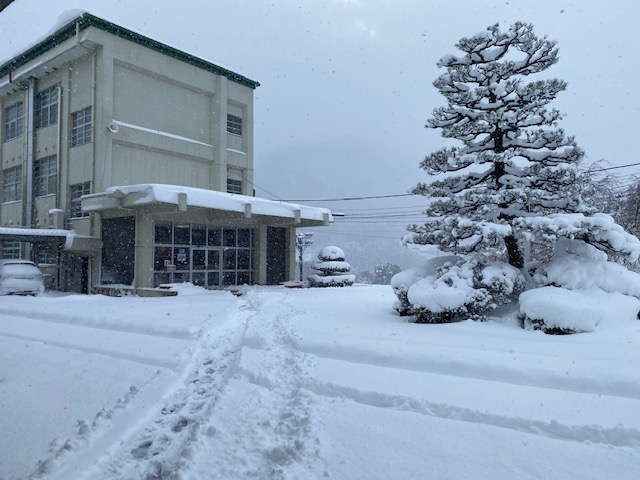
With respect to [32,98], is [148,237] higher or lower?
lower

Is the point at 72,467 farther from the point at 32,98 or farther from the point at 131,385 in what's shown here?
the point at 32,98

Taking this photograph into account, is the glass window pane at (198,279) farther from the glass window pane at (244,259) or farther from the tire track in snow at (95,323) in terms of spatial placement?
the tire track in snow at (95,323)

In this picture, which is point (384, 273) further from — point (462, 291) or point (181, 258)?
point (462, 291)

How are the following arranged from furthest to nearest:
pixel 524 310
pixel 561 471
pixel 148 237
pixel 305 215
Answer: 1. pixel 305 215
2. pixel 148 237
3. pixel 524 310
4. pixel 561 471

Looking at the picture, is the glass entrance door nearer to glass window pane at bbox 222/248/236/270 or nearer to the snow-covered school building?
the snow-covered school building

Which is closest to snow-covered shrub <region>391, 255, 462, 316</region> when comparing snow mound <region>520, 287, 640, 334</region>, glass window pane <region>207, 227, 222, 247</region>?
snow mound <region>520, 287, 640, 334</region>

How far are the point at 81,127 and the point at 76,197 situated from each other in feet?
12.2

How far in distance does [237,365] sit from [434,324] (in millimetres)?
4735

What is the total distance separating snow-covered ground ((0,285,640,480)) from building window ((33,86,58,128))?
2039cm

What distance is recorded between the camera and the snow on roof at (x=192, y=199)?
15.6 m

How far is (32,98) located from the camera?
24406mm

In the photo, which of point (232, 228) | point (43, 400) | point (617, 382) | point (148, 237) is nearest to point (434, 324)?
point (617, 382)

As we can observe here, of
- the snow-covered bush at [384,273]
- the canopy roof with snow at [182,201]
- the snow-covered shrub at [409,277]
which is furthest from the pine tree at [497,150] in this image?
the snow-covered bush at [384,273]

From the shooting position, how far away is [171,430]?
3943 millimetres
